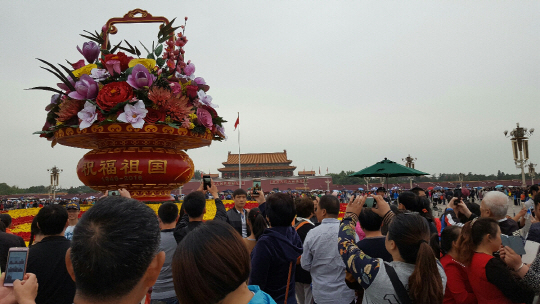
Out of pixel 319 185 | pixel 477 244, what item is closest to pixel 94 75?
pixel 477 244

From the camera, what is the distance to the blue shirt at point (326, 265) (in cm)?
258

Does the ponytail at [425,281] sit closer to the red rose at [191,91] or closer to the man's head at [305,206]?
the man's head at [305,206]

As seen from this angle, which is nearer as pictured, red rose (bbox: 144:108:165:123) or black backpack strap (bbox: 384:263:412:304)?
black backpack strap (bbox: 384:263:412:304)

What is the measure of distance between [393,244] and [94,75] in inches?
160

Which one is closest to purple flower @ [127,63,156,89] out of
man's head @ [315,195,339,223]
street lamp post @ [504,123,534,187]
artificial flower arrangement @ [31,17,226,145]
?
artificial flower arrangement @ [31,17,226,145]

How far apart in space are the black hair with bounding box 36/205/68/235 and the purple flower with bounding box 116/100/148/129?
174 cm

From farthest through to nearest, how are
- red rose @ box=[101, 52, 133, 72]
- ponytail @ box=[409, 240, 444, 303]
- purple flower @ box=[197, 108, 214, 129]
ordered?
purple flower @ box=[197, 108, 214, 129] → red rose @ box=[101, 52, 133, 72] → ponytail @ box=[409, 240, 444, 303]

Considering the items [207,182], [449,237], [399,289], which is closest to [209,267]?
[399,289]

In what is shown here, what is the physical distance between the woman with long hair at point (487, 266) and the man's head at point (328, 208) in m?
0.95

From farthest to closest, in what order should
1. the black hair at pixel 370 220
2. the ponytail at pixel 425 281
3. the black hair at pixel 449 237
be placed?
the black hair at pixel 449 237
the black hair at pixel 370 220
the ponytail at pixel 425 281

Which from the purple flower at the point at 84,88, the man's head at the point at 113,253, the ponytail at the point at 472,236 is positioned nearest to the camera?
the man's head at the point at 113,253

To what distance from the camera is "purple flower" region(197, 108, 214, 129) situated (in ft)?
15.3

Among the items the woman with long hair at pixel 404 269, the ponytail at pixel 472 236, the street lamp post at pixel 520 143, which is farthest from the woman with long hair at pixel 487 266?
the street lamp post at pixel 520 143

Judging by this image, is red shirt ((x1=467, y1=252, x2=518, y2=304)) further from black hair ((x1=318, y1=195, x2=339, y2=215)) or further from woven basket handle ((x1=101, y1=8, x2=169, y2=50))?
woven basket handle ((x1=101, y1=8, x2=169, y2=50))
